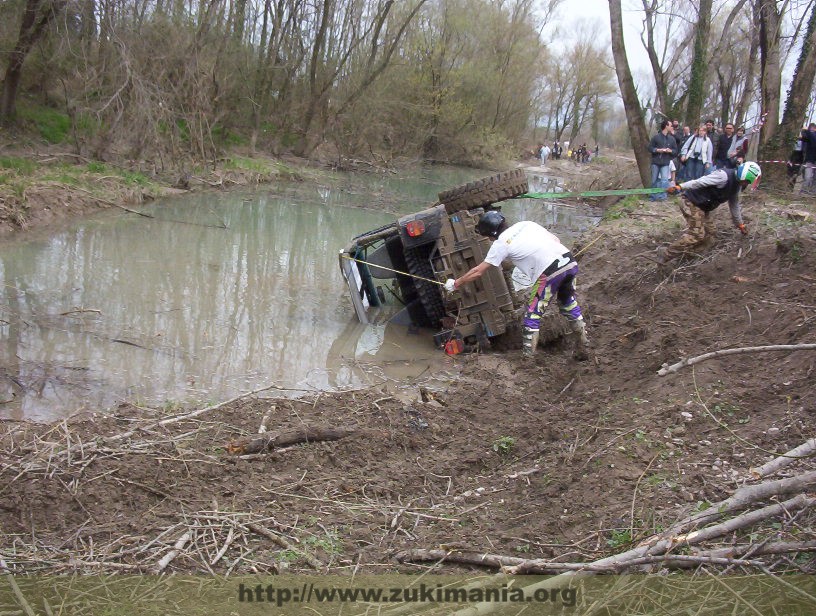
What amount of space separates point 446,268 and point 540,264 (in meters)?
1.48

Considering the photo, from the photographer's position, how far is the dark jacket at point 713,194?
8836mm

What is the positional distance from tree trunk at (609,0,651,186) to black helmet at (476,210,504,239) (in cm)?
1000

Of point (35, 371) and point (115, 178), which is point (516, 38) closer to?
point (115, 178)

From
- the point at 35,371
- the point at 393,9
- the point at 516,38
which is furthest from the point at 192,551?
the point at 516,38

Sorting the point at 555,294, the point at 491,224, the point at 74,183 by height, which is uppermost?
the point at 491,224

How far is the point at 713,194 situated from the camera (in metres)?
9.06

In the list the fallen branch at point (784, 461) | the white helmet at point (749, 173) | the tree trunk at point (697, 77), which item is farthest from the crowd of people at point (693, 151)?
the fallen branch at point (784, 461)

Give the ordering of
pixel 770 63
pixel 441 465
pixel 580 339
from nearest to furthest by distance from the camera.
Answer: pixel 441 465, pixel 580 339, pixel 770 63

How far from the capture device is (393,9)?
1451 inches

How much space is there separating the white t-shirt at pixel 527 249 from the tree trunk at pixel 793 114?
9.09 metres

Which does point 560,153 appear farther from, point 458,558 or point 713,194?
point 458,558

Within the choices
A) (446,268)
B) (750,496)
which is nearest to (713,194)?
(446,268)

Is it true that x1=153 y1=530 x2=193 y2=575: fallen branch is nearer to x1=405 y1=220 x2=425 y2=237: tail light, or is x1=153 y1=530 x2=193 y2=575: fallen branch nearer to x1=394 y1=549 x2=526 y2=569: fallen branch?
x1=394 y1=549 x2=526 y2=569: fallen branch

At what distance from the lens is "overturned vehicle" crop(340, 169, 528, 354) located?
28.4ft
